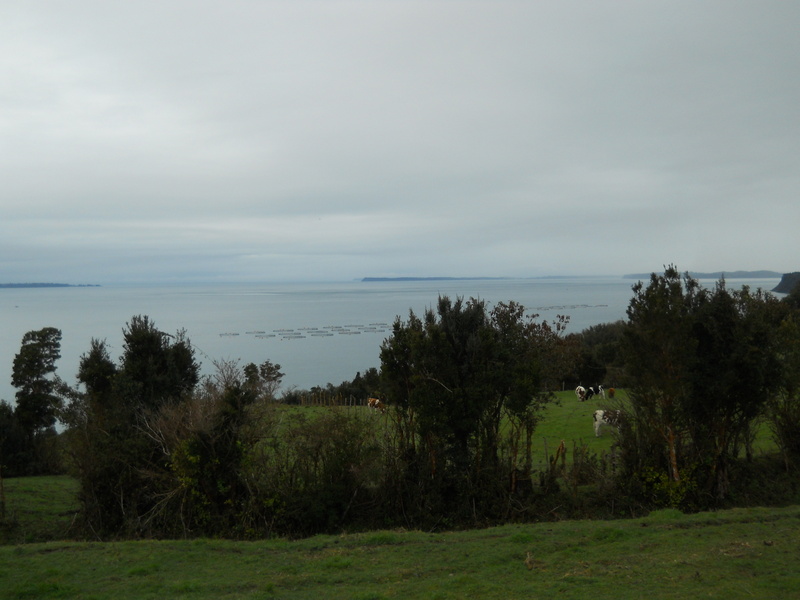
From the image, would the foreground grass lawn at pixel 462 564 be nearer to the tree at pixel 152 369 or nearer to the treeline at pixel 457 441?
Answer: the treeline at pixel 457 441

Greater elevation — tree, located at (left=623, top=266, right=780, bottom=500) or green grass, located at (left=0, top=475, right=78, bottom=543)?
tree, located at (left=623, top=266, right=780, bottom=500)

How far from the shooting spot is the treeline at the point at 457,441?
13.1 metres

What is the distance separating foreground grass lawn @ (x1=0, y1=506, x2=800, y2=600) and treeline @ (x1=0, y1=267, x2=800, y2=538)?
2450 millimetres

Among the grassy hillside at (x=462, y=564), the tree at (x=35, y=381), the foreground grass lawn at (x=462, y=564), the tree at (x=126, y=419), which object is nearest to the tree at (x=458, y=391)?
the grassy hillside at (x=462, y=564)

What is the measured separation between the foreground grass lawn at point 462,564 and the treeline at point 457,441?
2.45 m

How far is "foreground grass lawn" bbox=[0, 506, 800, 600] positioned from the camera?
296 inches

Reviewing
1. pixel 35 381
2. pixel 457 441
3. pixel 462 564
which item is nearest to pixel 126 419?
pixel 457 441

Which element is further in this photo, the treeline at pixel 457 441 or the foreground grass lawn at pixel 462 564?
the treeline at pixel 457 441

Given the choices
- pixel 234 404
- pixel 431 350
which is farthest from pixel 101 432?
pixel 431 350

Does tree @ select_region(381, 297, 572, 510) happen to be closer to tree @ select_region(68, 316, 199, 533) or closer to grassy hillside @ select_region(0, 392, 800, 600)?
grassy hillside @ select_region(0, 392, 800, 600)

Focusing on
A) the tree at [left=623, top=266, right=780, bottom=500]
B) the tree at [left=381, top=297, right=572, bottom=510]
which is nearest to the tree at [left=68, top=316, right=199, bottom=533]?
the tree at [left=381, top=297, right=572, bottom=510]

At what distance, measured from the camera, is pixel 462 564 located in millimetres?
8844

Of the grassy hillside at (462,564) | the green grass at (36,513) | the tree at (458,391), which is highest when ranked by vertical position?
the tree at (458,391)

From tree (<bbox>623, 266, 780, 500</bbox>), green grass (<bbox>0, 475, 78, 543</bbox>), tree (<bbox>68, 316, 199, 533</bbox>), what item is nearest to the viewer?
tree (<bbox>623, 266, 780, 500</bbox>)
